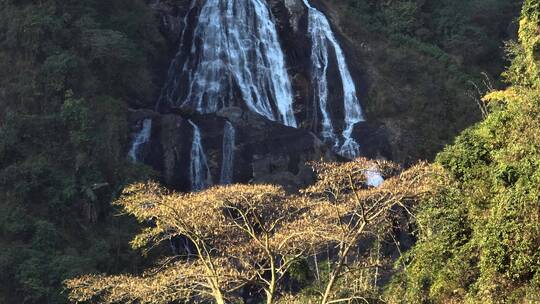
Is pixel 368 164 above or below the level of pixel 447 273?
above

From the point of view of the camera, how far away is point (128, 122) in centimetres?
2853

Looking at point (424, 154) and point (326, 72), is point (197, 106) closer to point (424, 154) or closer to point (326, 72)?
point (326, 72)

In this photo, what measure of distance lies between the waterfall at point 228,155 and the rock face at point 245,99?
0.04 metres

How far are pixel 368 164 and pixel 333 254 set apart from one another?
1221 centimetres

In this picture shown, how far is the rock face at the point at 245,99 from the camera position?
27719 millimetres

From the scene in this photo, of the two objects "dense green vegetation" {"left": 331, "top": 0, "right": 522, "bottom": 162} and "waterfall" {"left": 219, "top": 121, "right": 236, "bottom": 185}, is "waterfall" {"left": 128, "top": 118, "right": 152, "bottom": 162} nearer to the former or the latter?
"waterfall" {"left": 219, "top": 121, "right": 236, "bottom": 185}

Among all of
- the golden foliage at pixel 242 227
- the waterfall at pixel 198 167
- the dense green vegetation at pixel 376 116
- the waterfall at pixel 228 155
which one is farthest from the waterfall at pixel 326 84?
the golden foliage at pixel 242 227

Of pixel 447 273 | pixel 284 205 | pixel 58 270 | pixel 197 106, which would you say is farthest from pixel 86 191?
pixel 447 273

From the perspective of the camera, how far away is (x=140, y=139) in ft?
92.5

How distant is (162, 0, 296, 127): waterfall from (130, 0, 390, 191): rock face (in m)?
0.05

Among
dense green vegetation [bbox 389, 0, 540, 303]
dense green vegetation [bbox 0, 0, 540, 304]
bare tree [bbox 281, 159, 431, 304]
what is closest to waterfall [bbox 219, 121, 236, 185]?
dense green vegetation [bbox 0, 0, 540, 304]

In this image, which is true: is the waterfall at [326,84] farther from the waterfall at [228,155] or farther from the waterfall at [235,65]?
the waterfall at [228,155]

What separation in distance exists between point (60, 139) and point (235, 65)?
10.3 metres

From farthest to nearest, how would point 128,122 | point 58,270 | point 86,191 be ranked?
1. point 128,122
2. point 86,191
3. point 58,270
